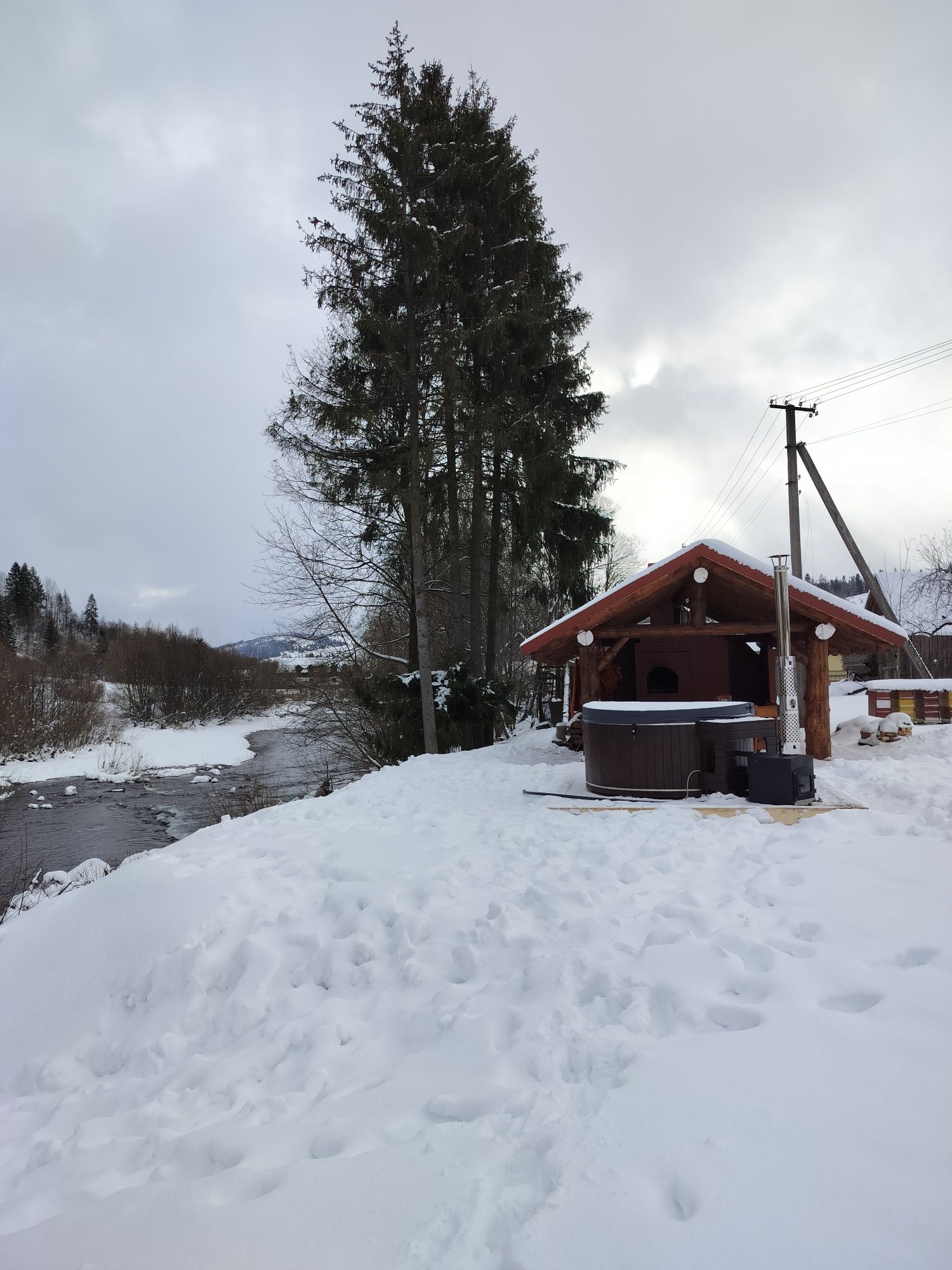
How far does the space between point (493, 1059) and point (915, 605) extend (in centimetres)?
4084

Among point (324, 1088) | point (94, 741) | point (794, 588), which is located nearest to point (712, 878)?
point (324, 1088)

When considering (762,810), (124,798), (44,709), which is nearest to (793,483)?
(762,810)

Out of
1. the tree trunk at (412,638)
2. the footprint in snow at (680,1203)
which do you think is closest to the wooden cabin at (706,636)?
the tree trunk at (412,638)

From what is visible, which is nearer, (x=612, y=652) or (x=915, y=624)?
(x=612, y=652)

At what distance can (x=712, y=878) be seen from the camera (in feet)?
15.4

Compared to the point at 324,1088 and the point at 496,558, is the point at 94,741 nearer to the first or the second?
the point at 496,558

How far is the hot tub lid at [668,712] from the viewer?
8.25 m

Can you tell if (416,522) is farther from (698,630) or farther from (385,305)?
(698,630)

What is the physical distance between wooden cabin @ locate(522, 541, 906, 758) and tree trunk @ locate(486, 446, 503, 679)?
16.9 ft

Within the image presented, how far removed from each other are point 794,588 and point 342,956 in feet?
28.5

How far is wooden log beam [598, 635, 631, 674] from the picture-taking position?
1088 cm

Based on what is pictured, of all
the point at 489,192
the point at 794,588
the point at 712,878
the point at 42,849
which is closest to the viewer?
the point at 712,878

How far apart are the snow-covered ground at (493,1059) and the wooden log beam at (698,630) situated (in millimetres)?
5255

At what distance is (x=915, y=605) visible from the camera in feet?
120
